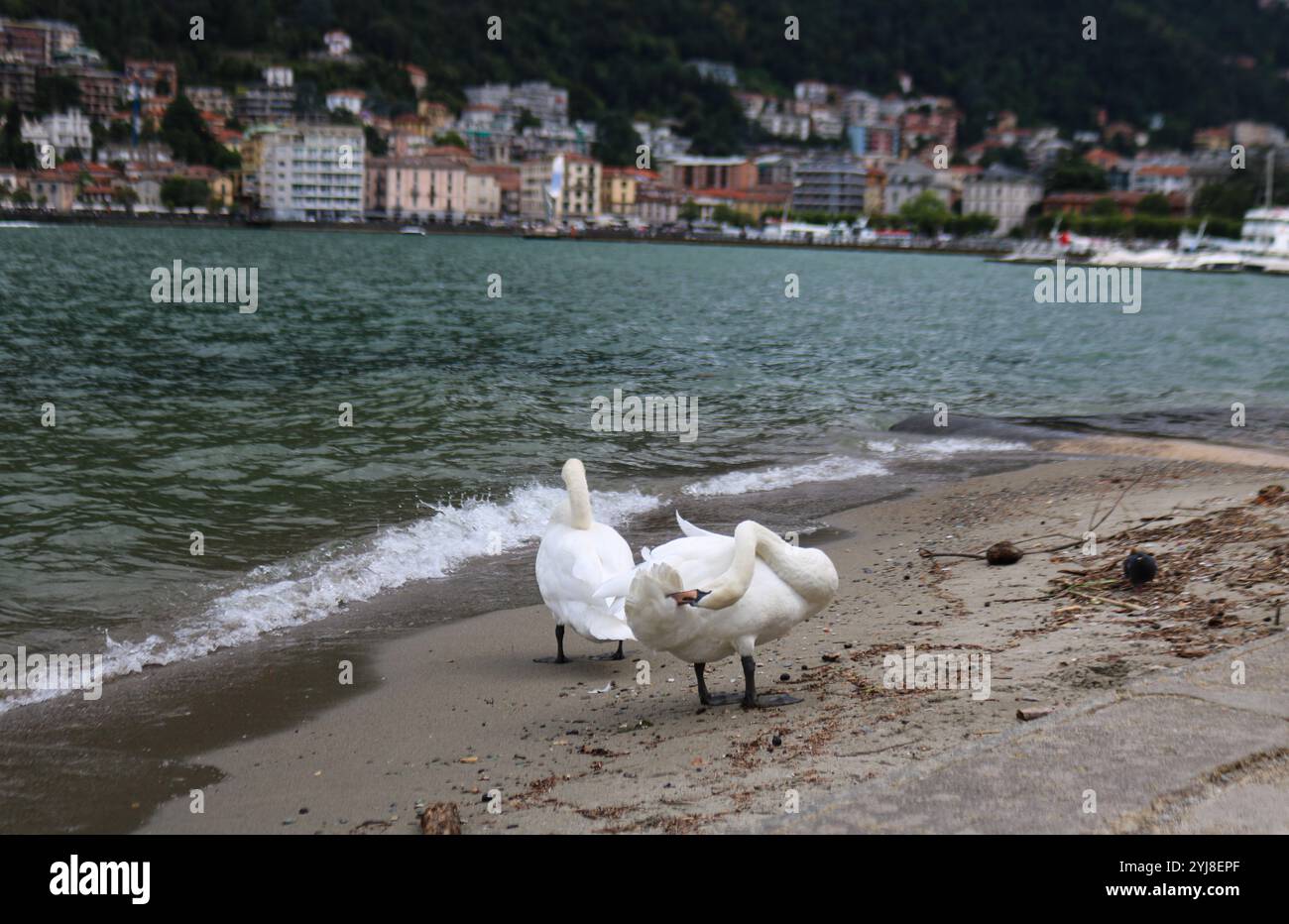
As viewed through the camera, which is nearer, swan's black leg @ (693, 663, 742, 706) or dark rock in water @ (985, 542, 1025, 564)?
swan's black leg @ (693, 663, 742, 706)

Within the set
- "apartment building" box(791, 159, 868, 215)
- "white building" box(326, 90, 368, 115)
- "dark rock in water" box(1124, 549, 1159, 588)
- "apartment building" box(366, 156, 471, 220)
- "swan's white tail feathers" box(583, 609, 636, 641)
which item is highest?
"white building" box(326, 90, 368, 115)

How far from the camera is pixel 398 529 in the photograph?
10789 millimetres

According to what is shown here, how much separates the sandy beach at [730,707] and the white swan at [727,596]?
0.34 metres

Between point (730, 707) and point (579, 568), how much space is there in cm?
144

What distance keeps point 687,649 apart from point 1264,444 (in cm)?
1256

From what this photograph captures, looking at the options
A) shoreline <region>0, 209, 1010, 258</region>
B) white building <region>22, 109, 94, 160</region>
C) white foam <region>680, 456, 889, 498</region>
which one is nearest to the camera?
white foam <region>680, 456, 889, 498</region>

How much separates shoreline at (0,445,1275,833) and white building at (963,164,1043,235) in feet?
553

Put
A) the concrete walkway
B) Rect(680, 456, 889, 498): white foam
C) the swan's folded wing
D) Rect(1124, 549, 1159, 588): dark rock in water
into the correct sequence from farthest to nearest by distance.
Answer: Rect(680, 456, 889, 498): white foam < Rect(1124, 549, 1159, 588): dark rock in water < the swan's folded wing < the concrete walkway

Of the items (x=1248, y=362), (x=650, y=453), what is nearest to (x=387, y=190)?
(x=1248, y=362)

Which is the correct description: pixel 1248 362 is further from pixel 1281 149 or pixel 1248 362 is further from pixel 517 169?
pixel 517 169

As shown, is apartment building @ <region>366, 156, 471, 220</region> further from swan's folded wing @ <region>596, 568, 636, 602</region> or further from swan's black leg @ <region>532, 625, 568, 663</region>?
swan's folded wing @ <region>596, 568, 636, 602</region>

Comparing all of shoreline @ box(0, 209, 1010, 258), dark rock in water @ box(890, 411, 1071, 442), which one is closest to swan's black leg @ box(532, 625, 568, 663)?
dark rock in water @ box(890, 411, 1071, 442)

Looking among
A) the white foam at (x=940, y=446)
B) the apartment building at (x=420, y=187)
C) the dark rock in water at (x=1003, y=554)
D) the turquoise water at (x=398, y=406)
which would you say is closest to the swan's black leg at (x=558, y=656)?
the turquoise water at (x=398, y=406)

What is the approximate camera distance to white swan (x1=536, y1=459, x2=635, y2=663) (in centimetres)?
696
